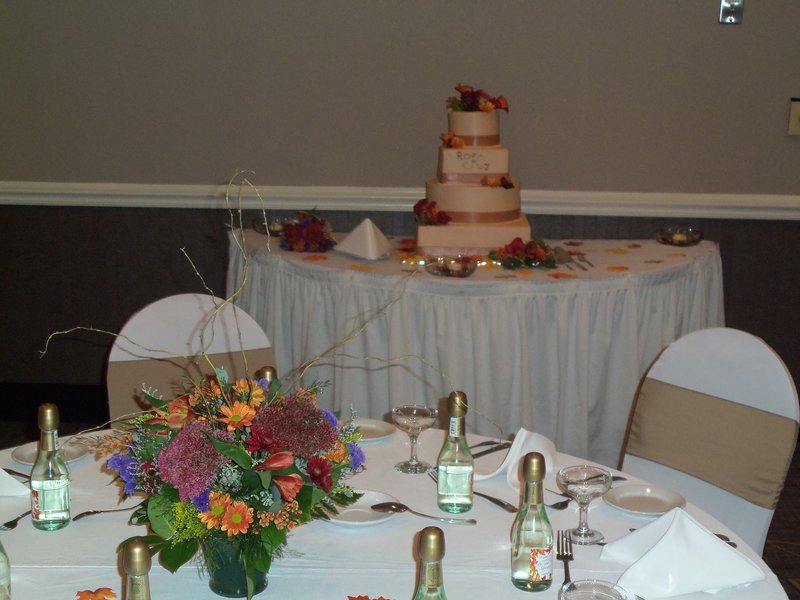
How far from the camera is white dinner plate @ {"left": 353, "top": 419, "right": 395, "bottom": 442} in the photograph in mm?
2078

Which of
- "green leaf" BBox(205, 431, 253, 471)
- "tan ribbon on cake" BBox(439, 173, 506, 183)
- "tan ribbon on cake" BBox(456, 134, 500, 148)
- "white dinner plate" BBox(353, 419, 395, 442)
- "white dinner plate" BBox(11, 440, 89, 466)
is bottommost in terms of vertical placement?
"white dinner plate" BBox(11, 440, 89, 466)

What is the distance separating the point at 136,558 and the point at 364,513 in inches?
25.9

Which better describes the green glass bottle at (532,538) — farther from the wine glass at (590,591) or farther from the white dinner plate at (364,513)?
the white dinner plate at (364,513)

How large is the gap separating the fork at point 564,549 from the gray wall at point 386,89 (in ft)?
9.75

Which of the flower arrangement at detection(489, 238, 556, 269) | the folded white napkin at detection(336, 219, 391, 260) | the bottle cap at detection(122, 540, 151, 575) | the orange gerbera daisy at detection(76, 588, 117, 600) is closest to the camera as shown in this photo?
the bottle cap at detection(122, 540, 151, 575)

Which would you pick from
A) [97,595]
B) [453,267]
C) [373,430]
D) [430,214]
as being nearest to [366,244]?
[430,214]

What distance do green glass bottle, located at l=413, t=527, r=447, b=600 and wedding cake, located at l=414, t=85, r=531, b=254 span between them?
243 centimetres

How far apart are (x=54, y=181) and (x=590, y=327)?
8.60 feet

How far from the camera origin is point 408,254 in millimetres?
3674

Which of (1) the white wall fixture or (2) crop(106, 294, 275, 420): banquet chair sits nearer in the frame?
(2) crop(106, 294, 275, 420): banquet chair

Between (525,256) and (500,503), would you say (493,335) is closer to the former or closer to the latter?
(525,256)

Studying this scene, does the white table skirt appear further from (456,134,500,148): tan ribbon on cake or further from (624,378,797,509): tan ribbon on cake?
(624,378,797,509): tan ribbon on cake

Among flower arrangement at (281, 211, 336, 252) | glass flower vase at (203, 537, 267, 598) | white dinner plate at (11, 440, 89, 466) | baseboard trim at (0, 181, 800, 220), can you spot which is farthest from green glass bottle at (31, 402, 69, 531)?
baseboard trim at (0, 181, 800, 220)

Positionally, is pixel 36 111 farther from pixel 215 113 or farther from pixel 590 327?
pixel 590 327
